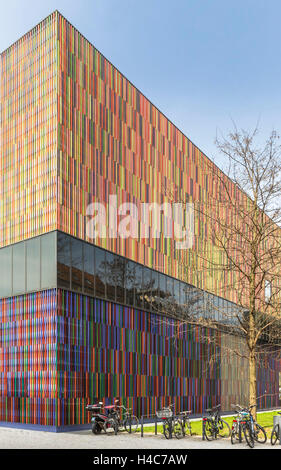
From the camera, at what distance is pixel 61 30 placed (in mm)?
25953

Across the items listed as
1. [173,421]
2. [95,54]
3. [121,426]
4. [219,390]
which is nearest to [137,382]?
→ [121,426]

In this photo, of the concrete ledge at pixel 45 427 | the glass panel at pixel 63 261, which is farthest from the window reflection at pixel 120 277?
the concrete ledge at pixel 45 427

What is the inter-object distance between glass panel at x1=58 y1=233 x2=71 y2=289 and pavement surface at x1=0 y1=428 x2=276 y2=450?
630cm

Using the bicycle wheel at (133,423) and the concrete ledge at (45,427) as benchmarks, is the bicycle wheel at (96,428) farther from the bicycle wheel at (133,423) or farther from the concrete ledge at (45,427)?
the concrete ledge at (45,427)

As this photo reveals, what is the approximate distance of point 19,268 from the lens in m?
26.0

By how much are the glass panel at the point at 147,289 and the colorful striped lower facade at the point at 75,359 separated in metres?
0.73

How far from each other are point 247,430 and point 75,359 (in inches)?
366

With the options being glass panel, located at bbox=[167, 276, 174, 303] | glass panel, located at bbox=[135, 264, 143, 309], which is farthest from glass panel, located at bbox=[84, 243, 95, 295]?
glass panel, located at bbox=[167, 276, 174, 303]

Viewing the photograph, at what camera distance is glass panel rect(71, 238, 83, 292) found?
81.5 feet

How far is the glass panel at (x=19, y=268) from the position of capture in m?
25.7

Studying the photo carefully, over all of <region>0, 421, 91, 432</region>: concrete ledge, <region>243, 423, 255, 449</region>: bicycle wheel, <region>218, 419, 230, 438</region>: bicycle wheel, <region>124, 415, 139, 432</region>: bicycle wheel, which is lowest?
<region>0, 421, 91, 432</region>: concrete ledge

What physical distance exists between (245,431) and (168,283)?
1689 centimetres

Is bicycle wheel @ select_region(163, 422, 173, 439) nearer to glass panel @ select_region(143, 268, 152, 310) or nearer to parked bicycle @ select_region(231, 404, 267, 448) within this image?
parked bicycle @ select_region(231, 404, 267, 448)
